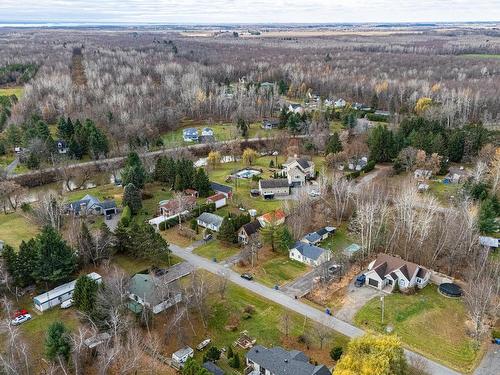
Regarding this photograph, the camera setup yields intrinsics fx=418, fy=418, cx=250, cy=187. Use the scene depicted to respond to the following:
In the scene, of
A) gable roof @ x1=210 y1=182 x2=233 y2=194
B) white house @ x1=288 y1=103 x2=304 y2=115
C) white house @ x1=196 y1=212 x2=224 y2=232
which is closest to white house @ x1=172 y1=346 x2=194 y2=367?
white house @ x1=196 y1=212 x2=224 y2=232

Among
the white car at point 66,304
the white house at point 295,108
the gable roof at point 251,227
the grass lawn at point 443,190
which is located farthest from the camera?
the white house at point 295,108

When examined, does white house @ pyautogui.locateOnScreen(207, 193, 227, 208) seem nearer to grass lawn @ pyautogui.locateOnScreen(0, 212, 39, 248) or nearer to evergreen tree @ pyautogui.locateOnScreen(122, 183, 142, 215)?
evergreen tree @ pyautogui.locateOnScreen(122, 183, 142, 215)

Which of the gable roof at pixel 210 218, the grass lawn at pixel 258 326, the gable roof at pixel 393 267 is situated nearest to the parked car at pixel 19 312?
the grass lawn at pixel 258 326

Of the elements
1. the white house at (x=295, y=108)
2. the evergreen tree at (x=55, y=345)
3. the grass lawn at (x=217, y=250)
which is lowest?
the grass lawn at (x=217, y=250)

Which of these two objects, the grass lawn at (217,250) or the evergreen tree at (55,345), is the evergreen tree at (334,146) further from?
the evergreen tree at (55,345)

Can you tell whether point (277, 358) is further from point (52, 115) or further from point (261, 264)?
point (52, 115)

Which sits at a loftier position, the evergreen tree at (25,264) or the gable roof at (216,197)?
the evergreen tree at (25,264)
